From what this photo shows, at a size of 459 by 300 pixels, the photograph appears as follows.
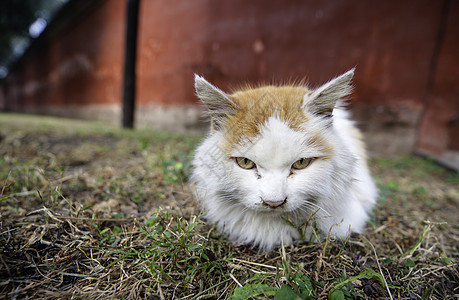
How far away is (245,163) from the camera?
1236 millimetres

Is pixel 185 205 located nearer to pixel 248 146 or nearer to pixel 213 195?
pixel 213 195

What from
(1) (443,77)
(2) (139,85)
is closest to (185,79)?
(2) (139,85)

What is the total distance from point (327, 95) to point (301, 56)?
4074 millimetres

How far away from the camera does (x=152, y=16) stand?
286 inches

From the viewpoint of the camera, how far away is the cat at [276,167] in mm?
1146

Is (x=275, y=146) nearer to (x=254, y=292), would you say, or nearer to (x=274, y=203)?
(x=274, y=203)

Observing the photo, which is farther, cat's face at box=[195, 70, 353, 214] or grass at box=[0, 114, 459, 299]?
cat's face at box=[195, 70, 353, 214]

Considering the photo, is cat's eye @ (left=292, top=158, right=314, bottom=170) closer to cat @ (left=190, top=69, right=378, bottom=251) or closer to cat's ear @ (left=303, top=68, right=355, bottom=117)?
Result: cat @ (left=190, top=69, right=378, bottom=251)

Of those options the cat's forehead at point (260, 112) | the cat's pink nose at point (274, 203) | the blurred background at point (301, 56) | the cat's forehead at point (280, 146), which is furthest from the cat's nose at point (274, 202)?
the blurred background at point (301, 56)

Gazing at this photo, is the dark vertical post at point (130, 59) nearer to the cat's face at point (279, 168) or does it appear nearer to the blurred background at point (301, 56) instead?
the blurred background at point (301, 56)

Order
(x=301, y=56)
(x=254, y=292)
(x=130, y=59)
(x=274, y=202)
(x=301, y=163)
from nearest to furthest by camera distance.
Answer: (x=254, y=292) < (x=274, y=202) < (x=301, y=163) < (x=301, y=56) < (x=130, y=59)

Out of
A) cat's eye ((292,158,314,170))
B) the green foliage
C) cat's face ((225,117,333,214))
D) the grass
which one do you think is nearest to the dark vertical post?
the grass

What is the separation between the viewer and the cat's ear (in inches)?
46.9

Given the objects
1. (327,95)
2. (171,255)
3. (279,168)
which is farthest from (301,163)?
(171,255)
